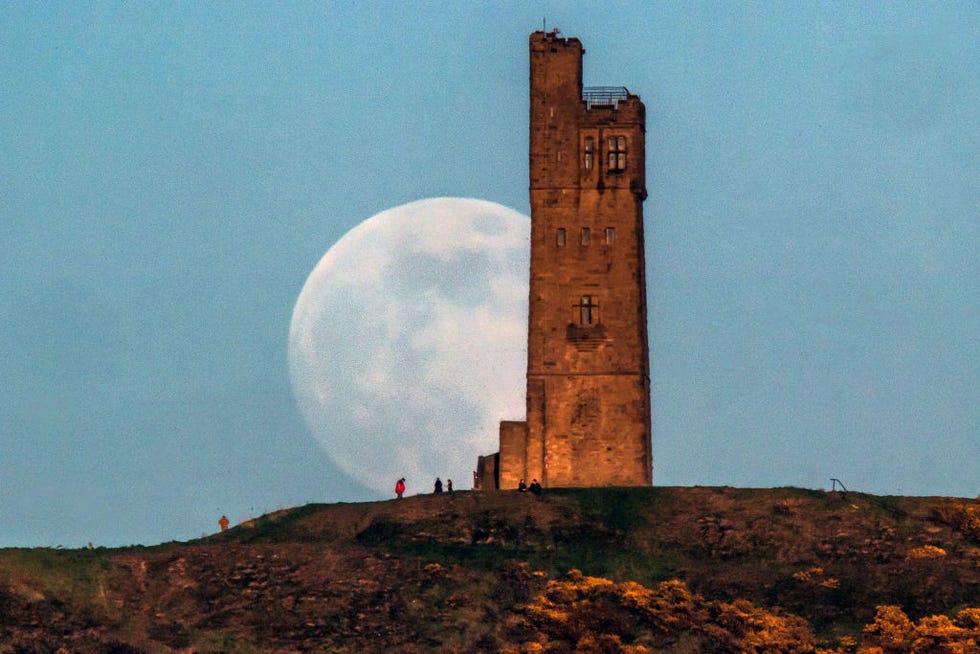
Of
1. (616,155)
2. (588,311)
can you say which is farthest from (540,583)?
(616,155)

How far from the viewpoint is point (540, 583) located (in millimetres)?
71250

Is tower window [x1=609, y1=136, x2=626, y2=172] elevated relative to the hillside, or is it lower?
elevated

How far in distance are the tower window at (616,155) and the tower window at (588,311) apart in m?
7.28

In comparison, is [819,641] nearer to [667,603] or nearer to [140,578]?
[667,603]

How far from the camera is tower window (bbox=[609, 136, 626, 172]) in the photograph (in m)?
98.6

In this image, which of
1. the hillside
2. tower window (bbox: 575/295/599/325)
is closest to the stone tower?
tower window (bbox: 575/295/599/325)

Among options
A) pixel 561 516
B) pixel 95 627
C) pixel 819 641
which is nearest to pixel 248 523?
pixel 561 516

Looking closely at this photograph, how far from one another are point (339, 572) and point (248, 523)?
52.2ft

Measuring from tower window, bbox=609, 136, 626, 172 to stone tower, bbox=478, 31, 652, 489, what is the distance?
0.05 m

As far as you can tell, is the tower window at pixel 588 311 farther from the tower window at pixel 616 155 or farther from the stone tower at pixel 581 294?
the tower window at pixel 616 155

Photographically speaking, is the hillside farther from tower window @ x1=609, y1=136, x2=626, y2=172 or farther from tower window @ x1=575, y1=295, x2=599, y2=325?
tower window @ x1=609, y1=136, x2=626, y2=172

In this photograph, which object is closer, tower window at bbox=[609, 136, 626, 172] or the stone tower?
the stone tower

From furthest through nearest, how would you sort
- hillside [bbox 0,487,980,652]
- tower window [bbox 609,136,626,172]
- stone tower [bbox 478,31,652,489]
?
tower window [bbox 609,136,626,172], stone tower [bbox 478,31,652,489], hillside [bbox 0,487,980,652]

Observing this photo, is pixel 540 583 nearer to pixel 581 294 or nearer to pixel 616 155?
pixel 581 294
